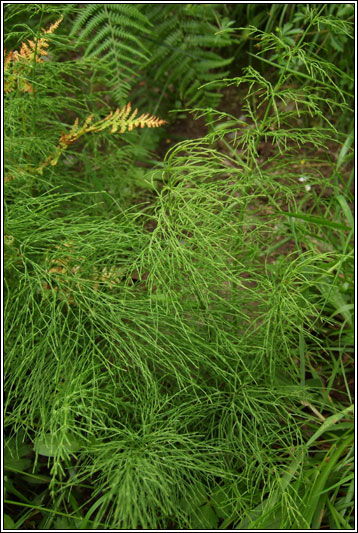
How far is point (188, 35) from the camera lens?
102 inches

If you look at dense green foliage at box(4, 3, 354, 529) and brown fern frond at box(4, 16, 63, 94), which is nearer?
dense green foliage at box(4, 3, 354, 529)

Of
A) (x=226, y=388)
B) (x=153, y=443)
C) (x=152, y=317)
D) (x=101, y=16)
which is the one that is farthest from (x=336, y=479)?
(x=101, y=16)

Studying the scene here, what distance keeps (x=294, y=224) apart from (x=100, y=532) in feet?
4.02

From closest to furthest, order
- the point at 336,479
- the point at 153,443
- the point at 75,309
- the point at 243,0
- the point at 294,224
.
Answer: the point at 153,443 → the point at 75,309 → the point at 336,479 → the point at 294,224 → the point at 243,0

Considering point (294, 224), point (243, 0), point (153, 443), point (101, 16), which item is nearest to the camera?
point (153, 443)

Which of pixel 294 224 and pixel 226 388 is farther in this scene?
pixel 294 224

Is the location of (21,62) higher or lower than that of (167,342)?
higher

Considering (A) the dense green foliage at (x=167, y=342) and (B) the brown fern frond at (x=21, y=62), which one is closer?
(A) the dense green foliage at (x=167, y=342)

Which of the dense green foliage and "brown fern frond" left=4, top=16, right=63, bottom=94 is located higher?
"brown fern frond" left=4, top=16, right=63, bottom=94

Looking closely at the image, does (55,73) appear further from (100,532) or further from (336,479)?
(336,479)

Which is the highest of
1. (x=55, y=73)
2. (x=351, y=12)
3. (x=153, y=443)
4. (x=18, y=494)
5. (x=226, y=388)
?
(x=55, y=73)

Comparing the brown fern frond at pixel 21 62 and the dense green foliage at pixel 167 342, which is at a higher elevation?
the brown fern frond at pixel 21 62

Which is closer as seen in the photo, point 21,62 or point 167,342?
point 167,342

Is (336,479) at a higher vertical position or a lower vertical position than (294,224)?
lower
